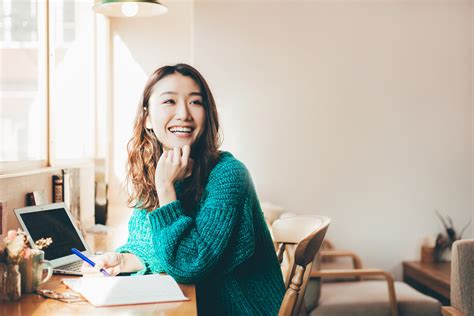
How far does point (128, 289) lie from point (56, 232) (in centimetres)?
84

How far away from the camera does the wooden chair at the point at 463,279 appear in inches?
88.3

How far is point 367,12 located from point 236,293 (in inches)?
141

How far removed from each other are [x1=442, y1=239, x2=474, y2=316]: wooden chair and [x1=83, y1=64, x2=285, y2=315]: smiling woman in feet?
3.01

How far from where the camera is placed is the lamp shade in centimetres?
314

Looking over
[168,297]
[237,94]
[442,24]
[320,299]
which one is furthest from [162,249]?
[442,24]

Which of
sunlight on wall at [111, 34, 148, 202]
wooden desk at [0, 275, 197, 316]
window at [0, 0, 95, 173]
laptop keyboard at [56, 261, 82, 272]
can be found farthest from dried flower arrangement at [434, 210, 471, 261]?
wooden desk at [0, 275, 197, 316]

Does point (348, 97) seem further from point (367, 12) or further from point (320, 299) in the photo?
point (320, 299)

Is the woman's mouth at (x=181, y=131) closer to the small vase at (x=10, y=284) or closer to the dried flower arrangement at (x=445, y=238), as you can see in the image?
the small vase at (x=10, y=284)

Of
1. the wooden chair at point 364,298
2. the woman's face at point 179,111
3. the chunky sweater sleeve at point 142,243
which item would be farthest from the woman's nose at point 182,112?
the wooden chair at point 364,298

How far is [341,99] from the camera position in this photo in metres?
4.71

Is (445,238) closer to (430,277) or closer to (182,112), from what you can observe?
(430,277)

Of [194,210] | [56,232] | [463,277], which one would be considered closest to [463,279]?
[463,277]

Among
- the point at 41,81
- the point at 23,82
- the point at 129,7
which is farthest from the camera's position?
the point at 129,7

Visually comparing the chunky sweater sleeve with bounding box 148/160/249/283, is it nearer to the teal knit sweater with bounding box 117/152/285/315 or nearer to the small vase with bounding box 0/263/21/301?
the teal knit sweater with bounding box 117/152/285/315
